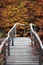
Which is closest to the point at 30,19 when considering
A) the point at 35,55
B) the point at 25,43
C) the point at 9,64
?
the point at 25,43

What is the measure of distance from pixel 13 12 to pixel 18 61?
10.6 metres

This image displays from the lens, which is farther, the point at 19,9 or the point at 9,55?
the point at 19,9

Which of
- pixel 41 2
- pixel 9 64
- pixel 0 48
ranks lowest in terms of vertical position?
pixel 9 64

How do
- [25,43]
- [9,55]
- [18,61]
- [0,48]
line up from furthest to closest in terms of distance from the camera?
[25,43]
[9,55]
[18,61]
[0,48]

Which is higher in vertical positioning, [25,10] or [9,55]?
[25,10]

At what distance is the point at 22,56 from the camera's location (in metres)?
11.1

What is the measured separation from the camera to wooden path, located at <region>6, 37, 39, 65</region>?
10273 mm

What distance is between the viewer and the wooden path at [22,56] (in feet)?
33.7

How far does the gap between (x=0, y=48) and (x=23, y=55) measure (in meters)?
4.22

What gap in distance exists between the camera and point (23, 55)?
11273mm

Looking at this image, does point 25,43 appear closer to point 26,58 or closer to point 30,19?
point 26,58

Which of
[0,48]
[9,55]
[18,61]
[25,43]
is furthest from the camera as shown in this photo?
[25,43]

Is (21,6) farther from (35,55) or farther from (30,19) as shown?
(35,55)

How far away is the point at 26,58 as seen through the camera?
1082cm
